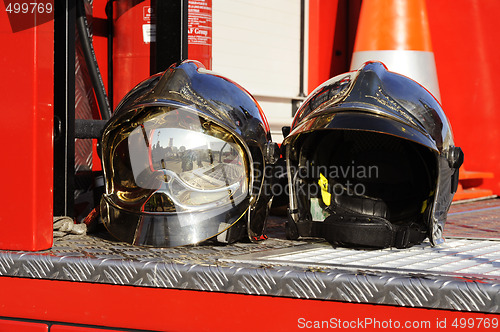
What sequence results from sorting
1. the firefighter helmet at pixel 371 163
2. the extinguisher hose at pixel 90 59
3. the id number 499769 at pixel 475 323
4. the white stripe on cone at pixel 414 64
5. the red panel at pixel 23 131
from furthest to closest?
the white stripe on cone at pixel 414 64 < the extinguisher hose at pixel 90 59 < the firefighter helmet at pixel 371 163 < the red panel at pixel 23 131 < the id number 499769 at pixel 475 323

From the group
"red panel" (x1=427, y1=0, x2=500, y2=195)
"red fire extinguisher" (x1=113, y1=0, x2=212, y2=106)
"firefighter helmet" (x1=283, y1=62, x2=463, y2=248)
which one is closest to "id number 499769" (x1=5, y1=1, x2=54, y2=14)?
"firefighter helmet" (x1=283, y1=62, x2=463, y2=248)

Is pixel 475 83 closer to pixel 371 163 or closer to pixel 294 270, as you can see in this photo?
pixel 371 163

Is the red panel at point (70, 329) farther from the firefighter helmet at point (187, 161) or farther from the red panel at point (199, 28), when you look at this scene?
the red panel at point (199, 28)

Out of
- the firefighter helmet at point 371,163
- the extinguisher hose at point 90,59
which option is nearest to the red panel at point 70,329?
the firefighter helmet at point 371,163

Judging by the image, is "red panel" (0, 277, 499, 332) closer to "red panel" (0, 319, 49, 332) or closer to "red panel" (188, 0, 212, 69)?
"red panel" (0, 319, 49, 332)

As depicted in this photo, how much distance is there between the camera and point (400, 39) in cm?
423

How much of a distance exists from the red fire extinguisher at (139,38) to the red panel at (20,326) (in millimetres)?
1457

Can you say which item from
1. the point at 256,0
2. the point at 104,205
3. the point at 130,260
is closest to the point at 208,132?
the point at 104,205

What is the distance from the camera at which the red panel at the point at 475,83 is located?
4.23m

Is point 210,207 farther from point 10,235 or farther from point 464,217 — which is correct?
point 464,217

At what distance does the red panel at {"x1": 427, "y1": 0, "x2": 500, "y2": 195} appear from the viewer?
423 cm

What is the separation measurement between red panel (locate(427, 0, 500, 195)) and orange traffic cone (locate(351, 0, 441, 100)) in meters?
0.23

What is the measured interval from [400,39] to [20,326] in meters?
3.34

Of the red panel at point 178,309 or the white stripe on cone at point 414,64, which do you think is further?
the white stripe on cone at point 414,64
